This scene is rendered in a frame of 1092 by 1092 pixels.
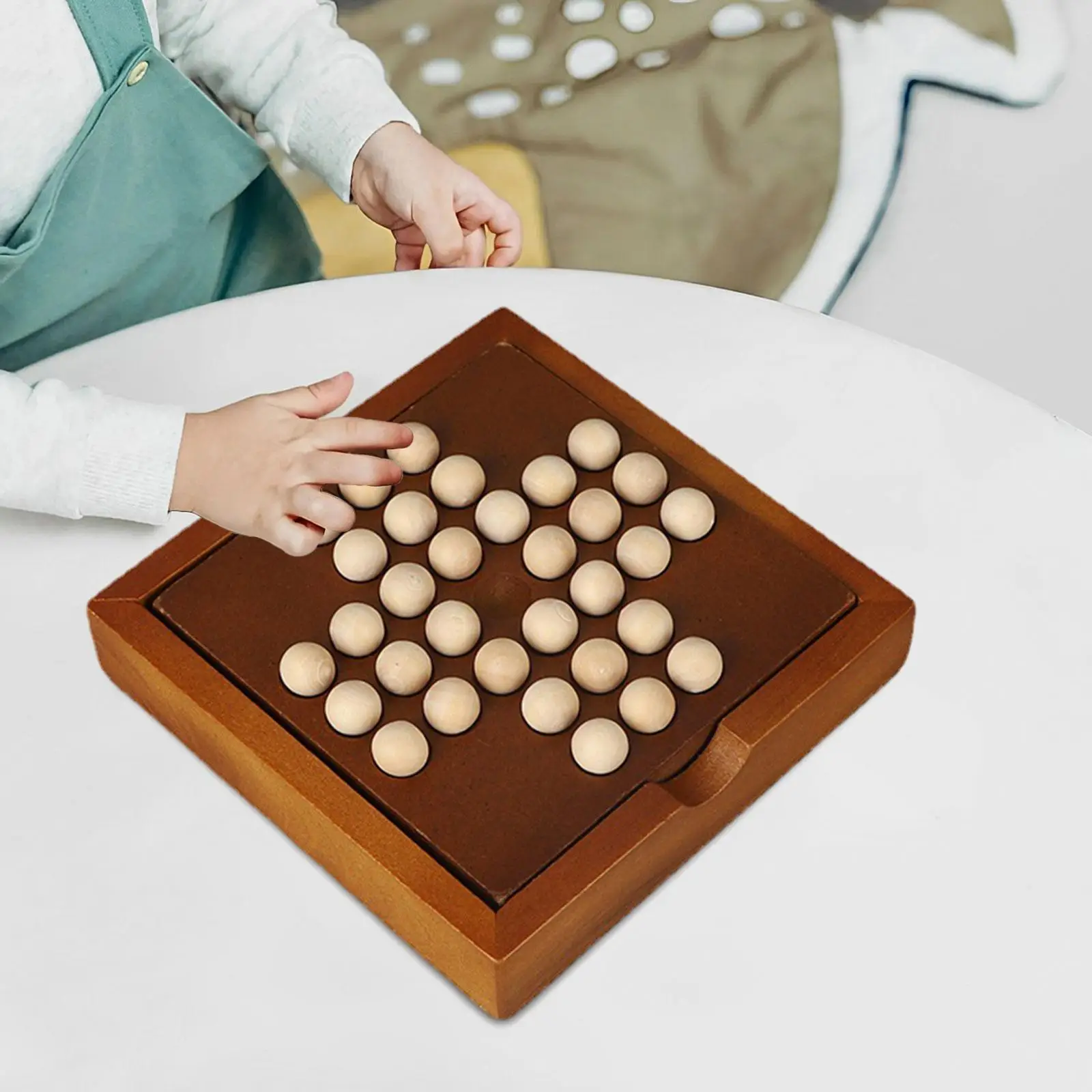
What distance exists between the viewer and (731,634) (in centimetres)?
57

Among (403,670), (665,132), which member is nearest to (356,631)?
(403,670)

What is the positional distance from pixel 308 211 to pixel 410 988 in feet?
2.80

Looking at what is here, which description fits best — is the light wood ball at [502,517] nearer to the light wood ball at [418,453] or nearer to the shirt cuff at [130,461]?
the light wood ball at [418,453]

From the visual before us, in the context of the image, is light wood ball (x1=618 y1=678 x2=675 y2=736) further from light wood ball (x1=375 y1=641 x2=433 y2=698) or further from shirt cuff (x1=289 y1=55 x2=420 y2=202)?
shirt cuff (x1=289 y1=55 x2=420 y2=202)

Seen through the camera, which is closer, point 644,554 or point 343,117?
point 644,554

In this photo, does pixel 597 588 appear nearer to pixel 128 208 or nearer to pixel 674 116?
pixel 128 208

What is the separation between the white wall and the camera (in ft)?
3.76

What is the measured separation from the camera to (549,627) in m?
0.56

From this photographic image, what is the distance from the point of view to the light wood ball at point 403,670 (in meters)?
0.55

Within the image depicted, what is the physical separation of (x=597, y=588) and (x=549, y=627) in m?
0.03

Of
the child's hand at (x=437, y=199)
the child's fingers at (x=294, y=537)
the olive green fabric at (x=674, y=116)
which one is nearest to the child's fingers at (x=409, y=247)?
the child's hand at (x=437, y=199)

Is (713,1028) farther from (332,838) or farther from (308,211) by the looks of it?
(308,211)

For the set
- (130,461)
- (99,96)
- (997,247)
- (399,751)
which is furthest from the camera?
(997,247)

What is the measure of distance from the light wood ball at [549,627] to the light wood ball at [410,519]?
61 mm
